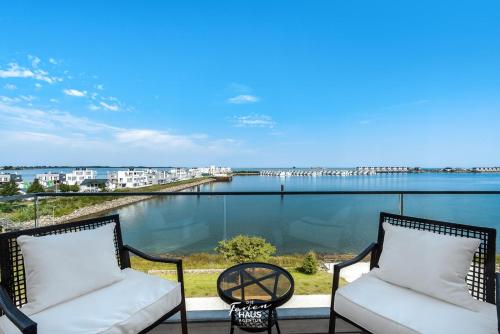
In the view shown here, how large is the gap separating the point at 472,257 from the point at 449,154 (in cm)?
2245

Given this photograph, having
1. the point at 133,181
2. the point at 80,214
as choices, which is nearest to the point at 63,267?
the point at 80,214

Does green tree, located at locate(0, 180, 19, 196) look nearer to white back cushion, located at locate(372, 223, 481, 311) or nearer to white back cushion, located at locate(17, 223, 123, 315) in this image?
white back cushion, located at locate(17, 223, 123, 315)

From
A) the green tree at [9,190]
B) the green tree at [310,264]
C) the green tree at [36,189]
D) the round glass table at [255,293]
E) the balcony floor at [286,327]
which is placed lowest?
the balcony floor at [286,327]

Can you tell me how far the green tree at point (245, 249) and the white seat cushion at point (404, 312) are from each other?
135 cm

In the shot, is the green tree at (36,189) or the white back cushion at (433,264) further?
the green tree at (36,189)

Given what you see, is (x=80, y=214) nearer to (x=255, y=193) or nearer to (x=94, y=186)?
(x=255, y=193)

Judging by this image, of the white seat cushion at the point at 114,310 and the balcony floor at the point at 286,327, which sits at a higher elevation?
the white seat cushion at the point at 114,310

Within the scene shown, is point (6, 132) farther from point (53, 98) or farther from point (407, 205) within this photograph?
point (407, 205)

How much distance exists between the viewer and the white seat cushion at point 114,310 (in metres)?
1.38

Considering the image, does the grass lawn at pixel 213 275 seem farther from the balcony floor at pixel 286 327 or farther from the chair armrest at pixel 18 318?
the chair armrest at pixel 18 318

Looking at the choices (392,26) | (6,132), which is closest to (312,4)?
(392,26)

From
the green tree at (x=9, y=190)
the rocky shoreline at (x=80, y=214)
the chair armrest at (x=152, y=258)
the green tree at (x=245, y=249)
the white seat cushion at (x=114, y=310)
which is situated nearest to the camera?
the white seat cushion at (x=114, y=310)

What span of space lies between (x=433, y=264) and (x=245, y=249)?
1.99 meters

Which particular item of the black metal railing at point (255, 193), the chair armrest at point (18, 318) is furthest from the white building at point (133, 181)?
the chair armrest at point (18, 318)
